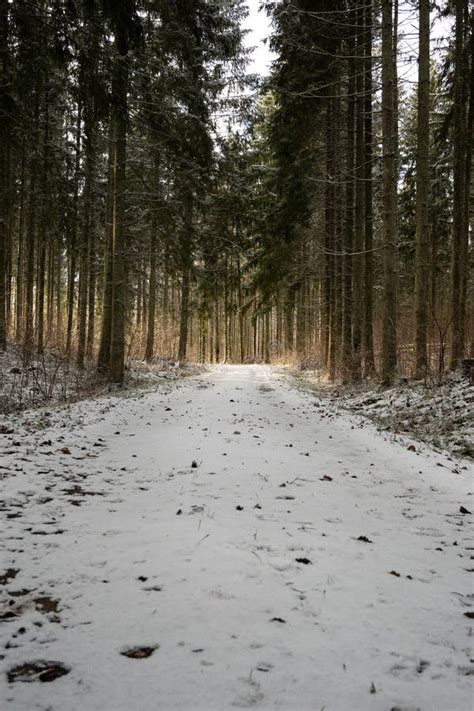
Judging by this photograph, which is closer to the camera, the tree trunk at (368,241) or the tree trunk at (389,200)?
the tree trunk at (389,200)

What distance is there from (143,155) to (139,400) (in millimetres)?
10570

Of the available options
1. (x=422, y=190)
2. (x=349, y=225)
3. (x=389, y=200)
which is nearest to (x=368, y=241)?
(x=349, y=225)

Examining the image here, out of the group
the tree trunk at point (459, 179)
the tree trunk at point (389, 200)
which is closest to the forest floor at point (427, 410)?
the tree trunk at point (389, 200)

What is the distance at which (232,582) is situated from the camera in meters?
2.21

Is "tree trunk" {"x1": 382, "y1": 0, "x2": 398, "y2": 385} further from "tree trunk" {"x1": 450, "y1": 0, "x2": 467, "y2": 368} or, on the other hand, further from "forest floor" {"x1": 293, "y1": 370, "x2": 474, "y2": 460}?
"tree trunk" {"x1": 450, "y1": 0, "x2": 467, "y2": 368}

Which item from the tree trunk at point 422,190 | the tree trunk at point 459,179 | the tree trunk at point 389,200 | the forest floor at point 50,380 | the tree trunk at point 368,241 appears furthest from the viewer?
the tree trunk at point 368,241

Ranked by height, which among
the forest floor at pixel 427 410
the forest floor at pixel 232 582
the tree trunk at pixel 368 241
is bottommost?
the forest floor at pixel 232 582

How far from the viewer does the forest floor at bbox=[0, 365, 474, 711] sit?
4.98ft

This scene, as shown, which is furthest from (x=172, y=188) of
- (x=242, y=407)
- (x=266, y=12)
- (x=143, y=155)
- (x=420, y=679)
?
(x=420, y=679)

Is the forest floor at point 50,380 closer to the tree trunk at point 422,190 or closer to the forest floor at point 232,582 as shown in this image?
the forest floor at point 232,582

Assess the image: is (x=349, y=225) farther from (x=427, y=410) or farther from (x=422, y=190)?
(x=427, y=410)

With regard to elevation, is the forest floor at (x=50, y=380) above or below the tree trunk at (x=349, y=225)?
below

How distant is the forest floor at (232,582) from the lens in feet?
4.98

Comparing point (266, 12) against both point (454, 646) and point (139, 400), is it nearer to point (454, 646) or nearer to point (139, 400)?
point (139, 400)
